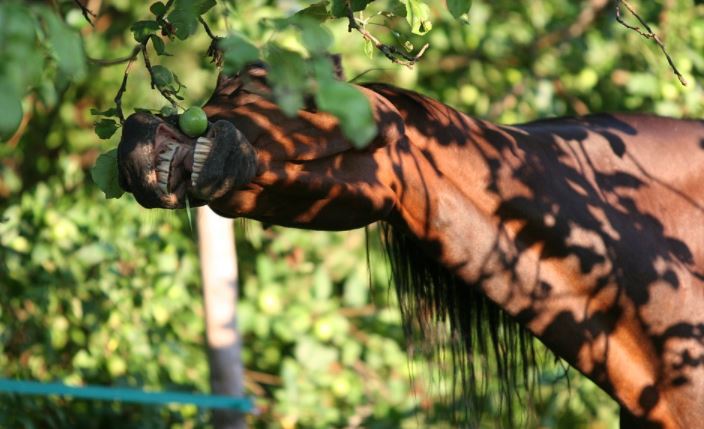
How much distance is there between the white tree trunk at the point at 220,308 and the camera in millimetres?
3662

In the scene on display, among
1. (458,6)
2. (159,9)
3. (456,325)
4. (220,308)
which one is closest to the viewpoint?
(458,6)

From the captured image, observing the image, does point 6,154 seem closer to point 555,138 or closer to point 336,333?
point 336,333

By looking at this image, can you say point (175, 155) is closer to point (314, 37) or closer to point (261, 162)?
point (261, 162)

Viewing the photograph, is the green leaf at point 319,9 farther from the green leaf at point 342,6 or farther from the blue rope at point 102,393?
the blue rope at point 102,393

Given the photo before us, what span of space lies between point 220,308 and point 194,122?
2.05 meters

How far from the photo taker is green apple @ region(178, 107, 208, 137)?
1694 mm

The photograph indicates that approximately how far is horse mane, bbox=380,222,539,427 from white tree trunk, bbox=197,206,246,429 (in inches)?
54.7

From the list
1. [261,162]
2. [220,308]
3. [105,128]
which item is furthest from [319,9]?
[220,308]

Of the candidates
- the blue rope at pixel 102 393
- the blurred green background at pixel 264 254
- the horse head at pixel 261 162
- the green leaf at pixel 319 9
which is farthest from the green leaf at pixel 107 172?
the blurred green background at pixel 264 254

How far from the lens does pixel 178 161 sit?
1706 millimetres

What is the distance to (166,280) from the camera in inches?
162

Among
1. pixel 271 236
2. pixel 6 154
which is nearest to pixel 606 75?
pixel 271 236

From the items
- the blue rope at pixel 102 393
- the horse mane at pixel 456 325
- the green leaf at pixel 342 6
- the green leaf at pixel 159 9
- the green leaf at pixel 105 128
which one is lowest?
the blue rope at pixel 102 393

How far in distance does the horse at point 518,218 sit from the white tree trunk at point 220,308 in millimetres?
1451
